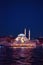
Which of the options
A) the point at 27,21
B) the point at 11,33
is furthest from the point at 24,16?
the point at 11,33

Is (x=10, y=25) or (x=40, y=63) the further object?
(x=10, y=25)

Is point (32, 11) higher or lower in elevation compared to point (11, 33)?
higher

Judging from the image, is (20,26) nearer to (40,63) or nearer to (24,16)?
(24,16)

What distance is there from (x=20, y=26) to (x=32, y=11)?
1.18 ft

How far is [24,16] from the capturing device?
178 inches

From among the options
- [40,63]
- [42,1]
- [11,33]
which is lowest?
[40,63]

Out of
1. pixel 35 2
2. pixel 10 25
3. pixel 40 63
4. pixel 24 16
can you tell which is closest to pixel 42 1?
pixel 35 2

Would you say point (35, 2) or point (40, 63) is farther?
point (35, 2)

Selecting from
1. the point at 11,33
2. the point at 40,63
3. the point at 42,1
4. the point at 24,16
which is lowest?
the point at 40,63

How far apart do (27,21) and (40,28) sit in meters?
0.27

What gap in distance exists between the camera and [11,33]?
14.6 feet

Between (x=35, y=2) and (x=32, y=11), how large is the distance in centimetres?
18

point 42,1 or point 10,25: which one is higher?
point 42,1

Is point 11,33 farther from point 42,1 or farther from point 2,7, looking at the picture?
point 42,1
